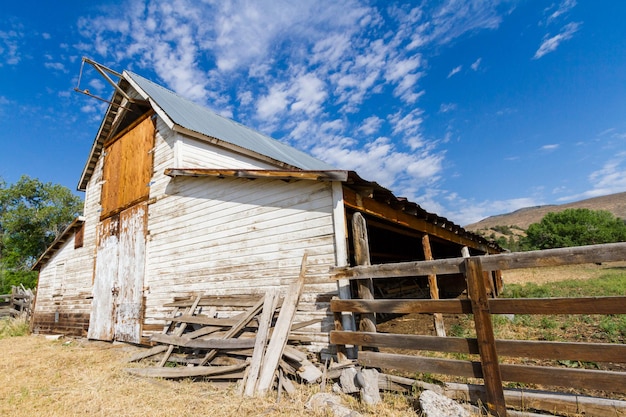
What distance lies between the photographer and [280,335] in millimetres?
5281

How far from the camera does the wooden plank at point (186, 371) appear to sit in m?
5.47

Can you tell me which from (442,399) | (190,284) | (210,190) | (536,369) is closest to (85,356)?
(190,284)

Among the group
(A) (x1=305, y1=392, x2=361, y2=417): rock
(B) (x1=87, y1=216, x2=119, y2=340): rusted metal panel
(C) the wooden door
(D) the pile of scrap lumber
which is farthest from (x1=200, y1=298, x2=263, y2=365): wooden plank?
(B) (x1=87, y1=216, x2=119, y2=340): rusted metal panel

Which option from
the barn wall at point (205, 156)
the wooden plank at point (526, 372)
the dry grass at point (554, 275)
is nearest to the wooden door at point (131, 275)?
the barn wall at point (205, 156)

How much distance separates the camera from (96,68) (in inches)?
427

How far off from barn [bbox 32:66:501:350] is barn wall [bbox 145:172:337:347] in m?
0.03

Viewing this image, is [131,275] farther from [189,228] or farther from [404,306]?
[404,306]

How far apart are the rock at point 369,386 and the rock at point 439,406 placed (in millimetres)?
643

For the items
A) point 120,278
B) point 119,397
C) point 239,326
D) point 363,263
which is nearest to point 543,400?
point 363,263

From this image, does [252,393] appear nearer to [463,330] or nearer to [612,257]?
[612,257]

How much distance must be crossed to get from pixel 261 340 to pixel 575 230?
5256 centimetres

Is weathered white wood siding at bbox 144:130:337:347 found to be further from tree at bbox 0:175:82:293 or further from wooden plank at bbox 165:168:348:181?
tree at bbox 0:175:82:293

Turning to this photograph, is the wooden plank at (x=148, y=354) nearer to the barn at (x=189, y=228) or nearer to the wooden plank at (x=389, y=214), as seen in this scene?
the barn at (x=189, y=228)

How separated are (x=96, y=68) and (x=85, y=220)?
19.1 ft
